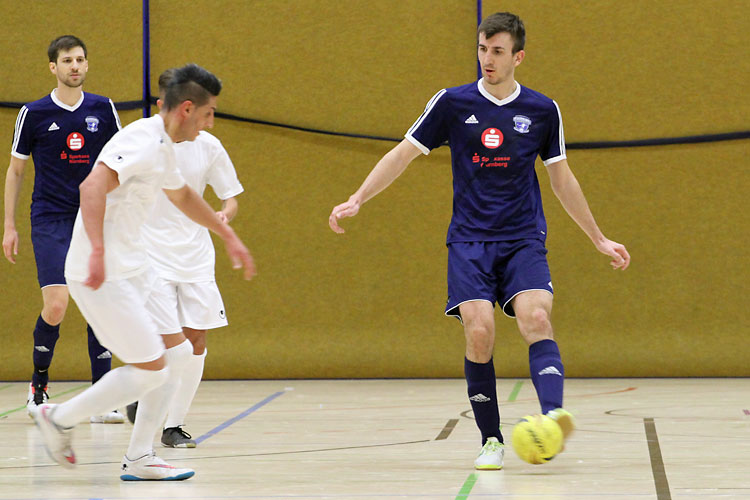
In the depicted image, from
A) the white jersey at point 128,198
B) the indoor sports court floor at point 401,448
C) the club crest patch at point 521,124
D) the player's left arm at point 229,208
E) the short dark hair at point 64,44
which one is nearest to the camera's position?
the white jersey at point 128,198

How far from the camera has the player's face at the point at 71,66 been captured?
230 inches

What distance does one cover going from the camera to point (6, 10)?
8312mm

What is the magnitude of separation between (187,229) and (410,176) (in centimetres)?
332

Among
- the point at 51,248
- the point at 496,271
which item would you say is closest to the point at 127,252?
the point at 496,271

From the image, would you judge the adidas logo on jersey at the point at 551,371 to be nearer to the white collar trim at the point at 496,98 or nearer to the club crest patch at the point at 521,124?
the club crest patch at the point at 521,124

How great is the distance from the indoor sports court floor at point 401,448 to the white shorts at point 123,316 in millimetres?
498

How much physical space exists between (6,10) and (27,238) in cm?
181

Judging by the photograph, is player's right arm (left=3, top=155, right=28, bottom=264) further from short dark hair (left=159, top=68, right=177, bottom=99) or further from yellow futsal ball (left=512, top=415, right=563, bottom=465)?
yellow futsal ball (left=512, top=415, right=563, bottom=465)

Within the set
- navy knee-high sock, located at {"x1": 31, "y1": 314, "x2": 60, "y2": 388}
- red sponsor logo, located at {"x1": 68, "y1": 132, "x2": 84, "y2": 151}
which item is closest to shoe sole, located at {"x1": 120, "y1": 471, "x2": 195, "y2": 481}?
navy knee-high sock, located at {"x1": 31, "y1": 314, "x2": 60, "y2": 388}

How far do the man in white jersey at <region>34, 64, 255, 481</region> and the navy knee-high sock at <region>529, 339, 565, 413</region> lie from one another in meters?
1.14

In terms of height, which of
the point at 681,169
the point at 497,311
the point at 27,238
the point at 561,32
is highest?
the point at 561,32

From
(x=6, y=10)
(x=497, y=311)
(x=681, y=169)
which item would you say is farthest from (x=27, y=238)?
(x=681, y=169)

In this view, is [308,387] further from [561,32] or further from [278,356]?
[561,32]

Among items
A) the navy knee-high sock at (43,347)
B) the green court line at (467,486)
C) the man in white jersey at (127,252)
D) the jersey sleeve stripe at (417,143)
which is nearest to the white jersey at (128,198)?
the man in white jersey at (127,252)
